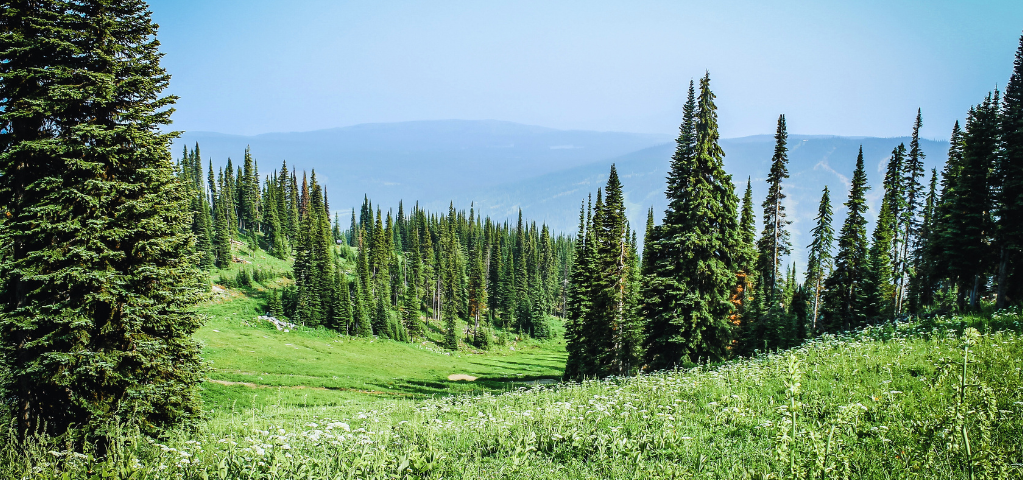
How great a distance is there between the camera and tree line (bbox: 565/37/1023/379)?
25.9 metres

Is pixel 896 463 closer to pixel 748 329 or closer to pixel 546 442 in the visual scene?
pixel 546 442

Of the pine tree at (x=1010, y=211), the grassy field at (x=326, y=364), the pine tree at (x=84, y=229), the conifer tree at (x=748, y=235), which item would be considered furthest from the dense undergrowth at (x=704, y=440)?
the conifer tree at (x=748, y=235)

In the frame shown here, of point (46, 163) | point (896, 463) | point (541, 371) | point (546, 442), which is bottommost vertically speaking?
point (541, 371)

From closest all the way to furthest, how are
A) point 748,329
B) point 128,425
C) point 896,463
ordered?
1. point 896,463
2. point 128,425
3. point 748,329

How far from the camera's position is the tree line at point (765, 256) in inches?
1021

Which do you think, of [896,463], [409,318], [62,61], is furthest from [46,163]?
[409,318]

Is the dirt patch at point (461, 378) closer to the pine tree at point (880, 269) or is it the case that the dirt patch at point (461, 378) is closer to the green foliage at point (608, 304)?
the green foliage at point (608, 304)

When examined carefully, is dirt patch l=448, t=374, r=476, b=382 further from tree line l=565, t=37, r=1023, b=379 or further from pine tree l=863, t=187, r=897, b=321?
pine tree l=863, t=187, r=897, b=321

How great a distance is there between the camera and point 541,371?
203 feet

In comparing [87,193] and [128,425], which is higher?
[87,193]

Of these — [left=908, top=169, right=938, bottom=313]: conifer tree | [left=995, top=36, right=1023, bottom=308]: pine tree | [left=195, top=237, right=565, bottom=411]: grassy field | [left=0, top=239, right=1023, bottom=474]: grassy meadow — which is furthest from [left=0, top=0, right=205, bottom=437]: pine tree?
[left=908, top=169, right=938, bottom=313]: conifer tree

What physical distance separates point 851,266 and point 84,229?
5045cm

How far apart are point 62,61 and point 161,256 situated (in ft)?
18.4

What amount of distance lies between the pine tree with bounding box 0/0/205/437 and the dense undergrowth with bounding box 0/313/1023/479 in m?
2.03
